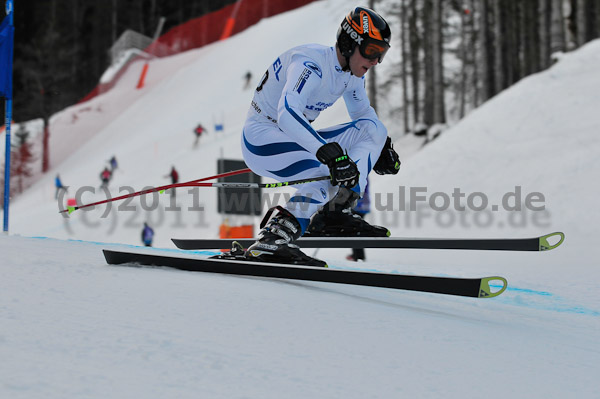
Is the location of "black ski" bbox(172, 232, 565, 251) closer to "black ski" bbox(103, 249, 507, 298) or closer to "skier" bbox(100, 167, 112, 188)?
"black ski" bbox(103, 249, 507, 298)

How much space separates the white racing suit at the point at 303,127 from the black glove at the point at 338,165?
0.09m

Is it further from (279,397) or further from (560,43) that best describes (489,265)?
(560,43)

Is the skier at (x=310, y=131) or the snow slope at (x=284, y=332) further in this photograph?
the skier at (x=310, y=131)

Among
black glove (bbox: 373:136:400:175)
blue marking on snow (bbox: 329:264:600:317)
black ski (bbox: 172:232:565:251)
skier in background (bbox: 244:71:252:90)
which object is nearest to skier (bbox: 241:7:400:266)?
black glove (bbox: 373:136:400:175)

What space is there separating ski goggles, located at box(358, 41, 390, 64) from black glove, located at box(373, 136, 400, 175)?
0.67m

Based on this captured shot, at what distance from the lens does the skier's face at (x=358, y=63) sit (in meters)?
3.35

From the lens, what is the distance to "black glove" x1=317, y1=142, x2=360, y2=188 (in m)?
2.95

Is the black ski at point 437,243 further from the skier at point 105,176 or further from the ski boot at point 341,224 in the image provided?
the skier at point 105,176

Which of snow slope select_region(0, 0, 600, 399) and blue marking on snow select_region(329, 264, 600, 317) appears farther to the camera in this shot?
blue marking on snow select_region(329, 264, 600, 317)

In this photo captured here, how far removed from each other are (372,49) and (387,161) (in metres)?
0.82

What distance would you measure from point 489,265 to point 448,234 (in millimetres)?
2274

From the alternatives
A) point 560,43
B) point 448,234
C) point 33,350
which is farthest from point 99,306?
point 560,43

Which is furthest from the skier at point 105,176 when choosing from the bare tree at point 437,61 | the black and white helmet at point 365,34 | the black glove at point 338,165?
the black glove at point 338,165

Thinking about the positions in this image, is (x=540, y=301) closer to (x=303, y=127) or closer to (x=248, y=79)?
(x=303, y=127)
